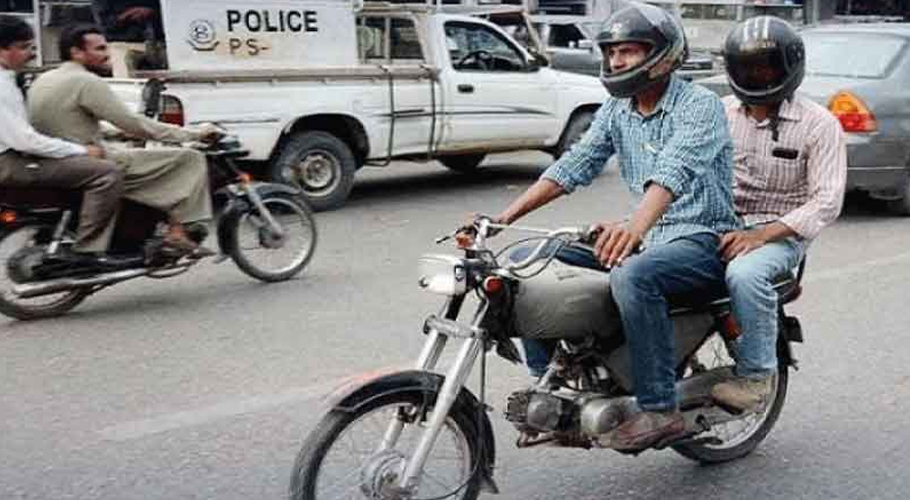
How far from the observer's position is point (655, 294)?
139 inches

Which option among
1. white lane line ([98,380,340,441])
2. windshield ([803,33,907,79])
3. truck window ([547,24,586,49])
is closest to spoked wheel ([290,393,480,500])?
white lane line ([98,380,340,441])

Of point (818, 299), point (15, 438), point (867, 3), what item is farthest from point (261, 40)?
point (867, 3)

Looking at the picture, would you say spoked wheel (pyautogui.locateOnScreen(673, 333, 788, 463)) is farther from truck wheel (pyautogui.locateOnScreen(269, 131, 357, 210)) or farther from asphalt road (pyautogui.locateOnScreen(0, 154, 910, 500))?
truck wheel (pyautogui.locateOnScreen(269, 131, 357, 210))

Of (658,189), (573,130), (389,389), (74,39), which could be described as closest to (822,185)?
(658,189)

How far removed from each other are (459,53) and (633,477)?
23.5 feet

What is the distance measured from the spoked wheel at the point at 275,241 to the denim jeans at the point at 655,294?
12.2ft

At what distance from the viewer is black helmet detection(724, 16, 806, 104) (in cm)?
403

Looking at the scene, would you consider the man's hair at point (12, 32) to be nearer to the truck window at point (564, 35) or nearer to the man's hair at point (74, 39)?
the man's hair at point (74, 39)

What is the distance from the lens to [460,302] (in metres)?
3.39

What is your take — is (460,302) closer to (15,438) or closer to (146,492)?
(146,492)

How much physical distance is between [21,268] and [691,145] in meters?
4.20

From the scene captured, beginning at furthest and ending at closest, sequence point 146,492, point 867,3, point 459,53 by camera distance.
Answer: point 867,3 < point 459,53 < point 146,492

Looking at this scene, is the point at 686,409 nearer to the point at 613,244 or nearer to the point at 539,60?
the point at 613,244

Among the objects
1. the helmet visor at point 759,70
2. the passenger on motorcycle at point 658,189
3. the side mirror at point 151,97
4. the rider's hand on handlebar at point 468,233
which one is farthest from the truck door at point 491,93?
the rider's hand on handlebar at point 468,233
